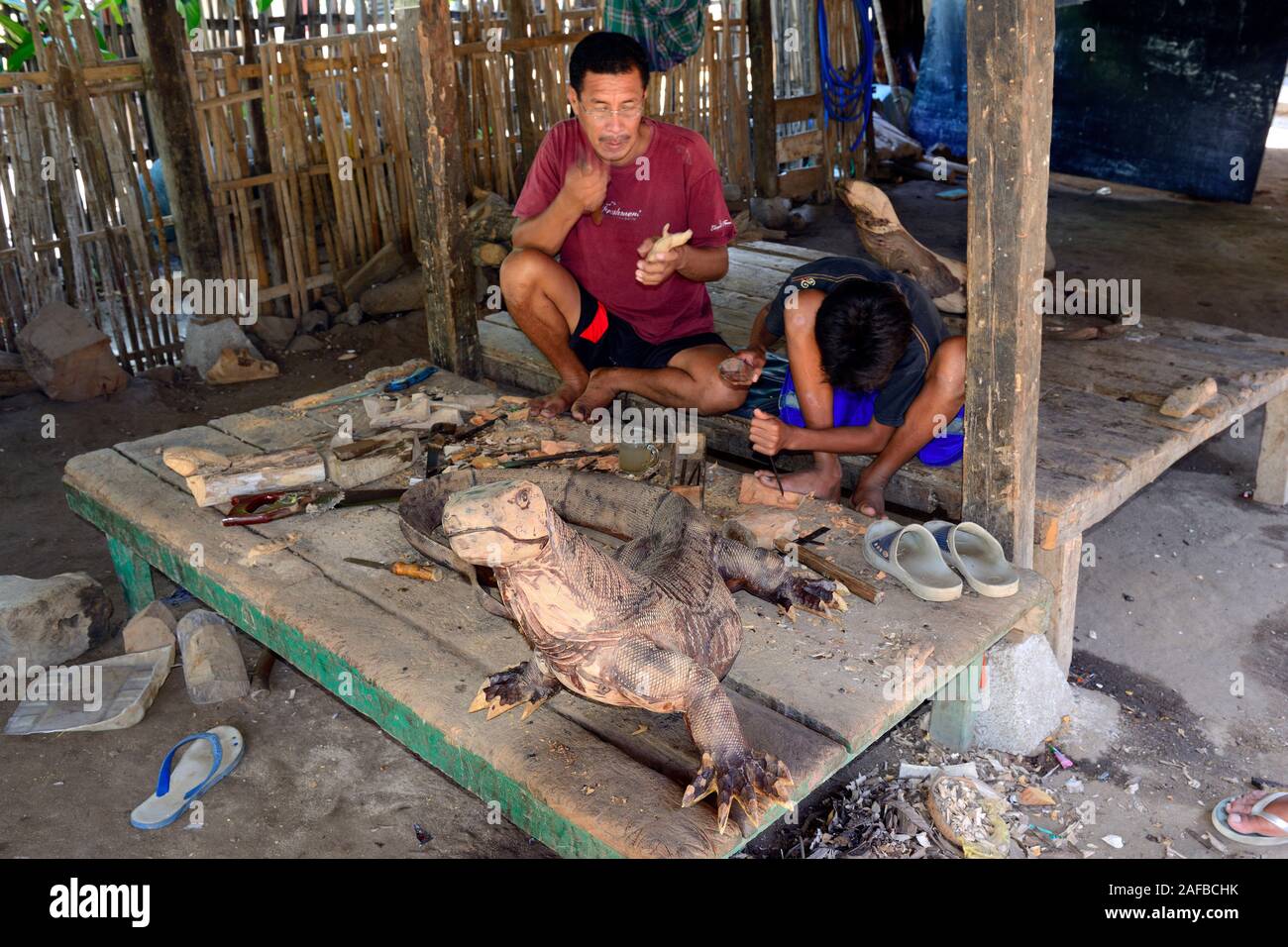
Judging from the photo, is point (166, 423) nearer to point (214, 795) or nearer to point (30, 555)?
point (30, 555)

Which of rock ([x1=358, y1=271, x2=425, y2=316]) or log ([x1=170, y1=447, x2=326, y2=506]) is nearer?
log ([x1=170, y1=447, x2=326, y2=506])

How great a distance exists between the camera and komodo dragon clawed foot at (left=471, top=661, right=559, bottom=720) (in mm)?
2721

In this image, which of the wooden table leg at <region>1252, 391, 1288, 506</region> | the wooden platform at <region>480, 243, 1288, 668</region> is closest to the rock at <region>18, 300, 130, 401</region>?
the wooden platform at <region>480, 243, 1288, 668</region>

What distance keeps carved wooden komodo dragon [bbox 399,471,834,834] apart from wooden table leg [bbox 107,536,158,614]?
2097mm

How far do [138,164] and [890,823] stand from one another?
5.96m

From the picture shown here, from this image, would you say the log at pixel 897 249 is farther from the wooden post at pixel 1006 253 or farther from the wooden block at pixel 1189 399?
the wooden post at pixel 1006 253

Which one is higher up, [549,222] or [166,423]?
[549,222]

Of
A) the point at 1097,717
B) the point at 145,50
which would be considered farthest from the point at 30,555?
the point at 1097,717

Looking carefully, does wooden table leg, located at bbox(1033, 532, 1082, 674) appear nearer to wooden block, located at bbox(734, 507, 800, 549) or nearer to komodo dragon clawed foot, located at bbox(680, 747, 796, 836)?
wooden block, located at bbox(734, 507, 800, 549)

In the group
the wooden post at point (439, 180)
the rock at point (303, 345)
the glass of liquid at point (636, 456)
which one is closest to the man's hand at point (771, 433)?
the glass of liquid at point (636, 456)

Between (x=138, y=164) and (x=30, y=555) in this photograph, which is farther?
(x=138, y=164)

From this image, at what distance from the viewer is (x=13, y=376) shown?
21.5 feet

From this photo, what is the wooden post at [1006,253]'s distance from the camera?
291cm

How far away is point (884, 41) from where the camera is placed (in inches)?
496
